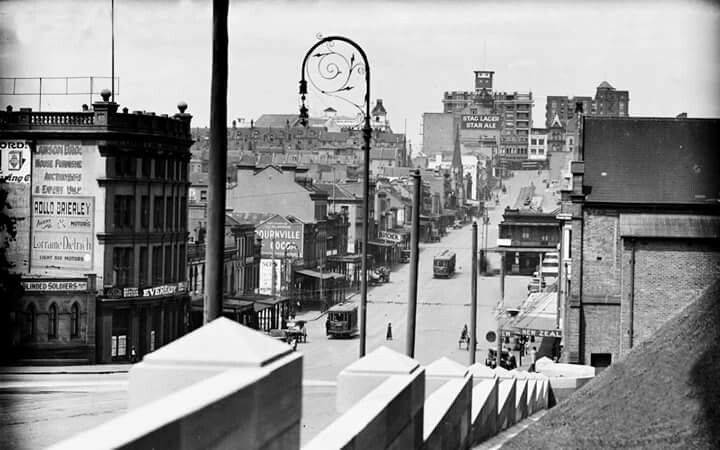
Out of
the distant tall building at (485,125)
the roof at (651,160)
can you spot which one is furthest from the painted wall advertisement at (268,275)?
the distant tall building at (485,125)

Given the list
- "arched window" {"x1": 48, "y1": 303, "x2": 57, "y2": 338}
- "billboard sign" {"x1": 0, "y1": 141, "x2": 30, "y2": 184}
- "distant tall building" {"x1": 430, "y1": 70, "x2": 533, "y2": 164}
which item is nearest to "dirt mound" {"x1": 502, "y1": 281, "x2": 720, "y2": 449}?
"arched window" {"x1": 48, "y1": 303, "x2": 57, "y2": 338}

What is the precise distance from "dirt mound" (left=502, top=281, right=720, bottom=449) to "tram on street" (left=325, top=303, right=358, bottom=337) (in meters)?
26.1

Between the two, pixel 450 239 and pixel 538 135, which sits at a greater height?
pixel 538 135

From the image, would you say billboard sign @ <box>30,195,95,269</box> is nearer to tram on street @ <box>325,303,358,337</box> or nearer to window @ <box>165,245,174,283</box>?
window @ <box>165,245,174,283</box>

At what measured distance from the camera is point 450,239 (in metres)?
63.8

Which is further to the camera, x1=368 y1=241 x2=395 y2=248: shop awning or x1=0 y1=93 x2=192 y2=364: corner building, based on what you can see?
x1=368 y1=241 x2=395 y2=248: shop awning

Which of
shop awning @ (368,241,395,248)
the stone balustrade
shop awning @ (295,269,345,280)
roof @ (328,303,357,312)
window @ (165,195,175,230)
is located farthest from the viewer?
shop awning @ (368,241,395,248)

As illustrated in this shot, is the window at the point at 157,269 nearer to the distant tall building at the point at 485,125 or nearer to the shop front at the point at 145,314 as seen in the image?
the shop front at the point at 145,314

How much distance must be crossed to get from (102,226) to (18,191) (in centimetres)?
281

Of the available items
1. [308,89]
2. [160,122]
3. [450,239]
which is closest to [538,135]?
[450,239]

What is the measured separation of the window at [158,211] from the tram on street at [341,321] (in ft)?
21.5

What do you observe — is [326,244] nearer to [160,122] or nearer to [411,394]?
[160,122]

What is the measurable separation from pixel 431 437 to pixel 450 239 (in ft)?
185

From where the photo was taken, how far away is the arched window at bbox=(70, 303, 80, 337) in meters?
32.0
